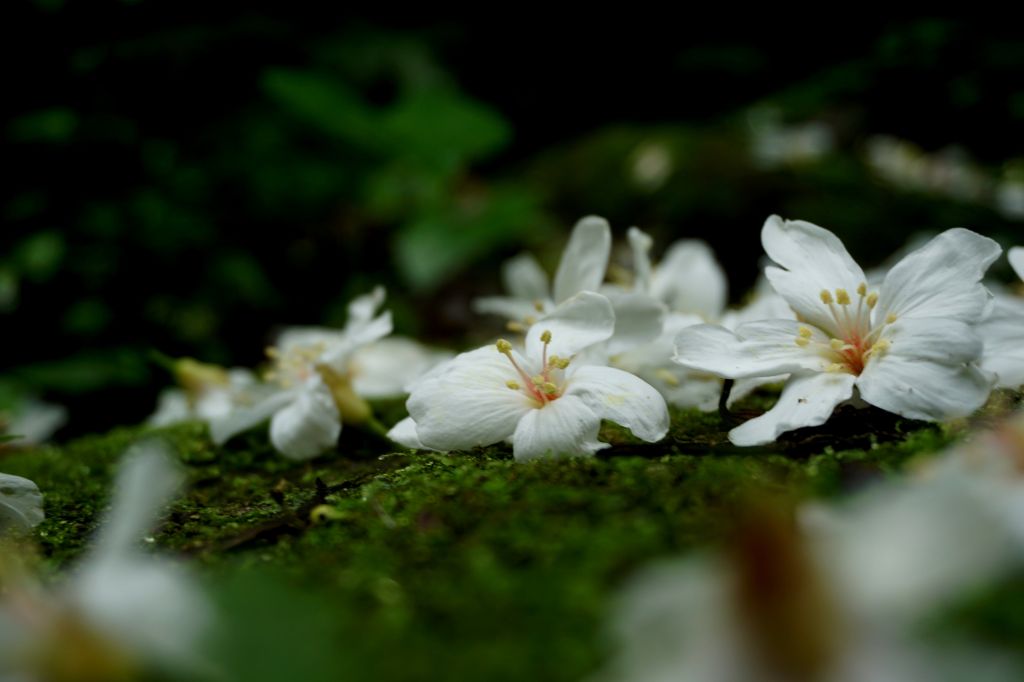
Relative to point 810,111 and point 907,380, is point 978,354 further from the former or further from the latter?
point 810,111

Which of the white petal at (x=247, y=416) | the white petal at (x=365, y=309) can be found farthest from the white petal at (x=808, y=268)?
the white petal at (x=247, y=416)

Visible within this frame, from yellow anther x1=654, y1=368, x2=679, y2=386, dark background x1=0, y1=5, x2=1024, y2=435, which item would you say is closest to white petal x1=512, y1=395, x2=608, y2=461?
yellow anther x1=654, y1=368, x2=679, y2=386

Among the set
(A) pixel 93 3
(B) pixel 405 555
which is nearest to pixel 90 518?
(B) pixel 405 555

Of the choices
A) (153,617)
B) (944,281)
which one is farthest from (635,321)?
(153,617)

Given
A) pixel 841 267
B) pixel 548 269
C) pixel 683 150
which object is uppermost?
pixel 841 267

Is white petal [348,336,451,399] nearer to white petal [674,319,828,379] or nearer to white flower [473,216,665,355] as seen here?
white flower [473,216,665,355]

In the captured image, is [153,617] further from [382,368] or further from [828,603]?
[382,368]

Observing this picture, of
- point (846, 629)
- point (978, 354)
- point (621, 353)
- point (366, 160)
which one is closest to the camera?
point (846, 629)
